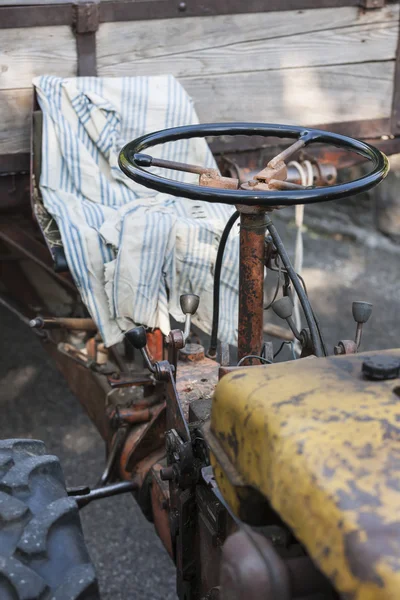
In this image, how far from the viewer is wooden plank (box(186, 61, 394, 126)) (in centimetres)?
305

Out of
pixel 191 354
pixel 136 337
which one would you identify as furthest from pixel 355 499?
pixel 191 354

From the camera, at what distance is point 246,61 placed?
3.04m

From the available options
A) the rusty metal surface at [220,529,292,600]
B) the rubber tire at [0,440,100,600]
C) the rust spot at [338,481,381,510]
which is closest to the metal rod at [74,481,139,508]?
the rubber tire at [0,440,100,600]

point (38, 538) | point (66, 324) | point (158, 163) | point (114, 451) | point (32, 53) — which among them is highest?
point (32, 53)

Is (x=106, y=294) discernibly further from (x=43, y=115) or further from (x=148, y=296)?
(x=43, y=115)

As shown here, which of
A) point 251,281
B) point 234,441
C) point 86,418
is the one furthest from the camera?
point 86,418

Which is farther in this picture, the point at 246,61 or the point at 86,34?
the point at 246,61

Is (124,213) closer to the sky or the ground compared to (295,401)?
closer to the ground

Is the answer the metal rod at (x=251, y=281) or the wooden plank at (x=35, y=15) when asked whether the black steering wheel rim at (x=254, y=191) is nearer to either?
the metal rod at (x=251, y=281)

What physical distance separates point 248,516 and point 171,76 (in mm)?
2046

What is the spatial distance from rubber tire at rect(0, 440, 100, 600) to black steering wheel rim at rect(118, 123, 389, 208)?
610 millimetres

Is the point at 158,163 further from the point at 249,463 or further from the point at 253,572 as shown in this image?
the point at 253,572

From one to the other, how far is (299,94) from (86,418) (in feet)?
5.14

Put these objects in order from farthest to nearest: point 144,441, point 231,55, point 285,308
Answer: point 231,55 → point 144,441 → point 285,308
